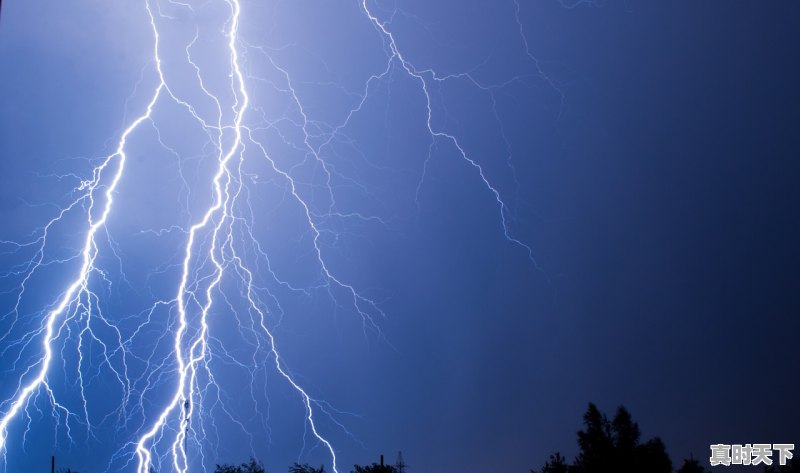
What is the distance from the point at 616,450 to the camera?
8203 millimetres

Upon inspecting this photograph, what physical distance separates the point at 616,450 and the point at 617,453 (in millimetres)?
59

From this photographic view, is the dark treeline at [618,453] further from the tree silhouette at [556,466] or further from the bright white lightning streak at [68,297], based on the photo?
the bright white lightning streak at [68,297]

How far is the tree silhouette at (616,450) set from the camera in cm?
802

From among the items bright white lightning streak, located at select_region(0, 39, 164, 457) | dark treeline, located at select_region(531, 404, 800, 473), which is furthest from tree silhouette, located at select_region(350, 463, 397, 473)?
bright white lightning streak, located at select_region(0, 39, 164, 457)

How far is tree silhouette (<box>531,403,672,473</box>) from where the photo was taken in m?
8.02

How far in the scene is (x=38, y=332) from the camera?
18281 millimetres

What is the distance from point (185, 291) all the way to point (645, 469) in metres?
14.4

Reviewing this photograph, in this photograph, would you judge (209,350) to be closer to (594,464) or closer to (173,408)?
(173,408)

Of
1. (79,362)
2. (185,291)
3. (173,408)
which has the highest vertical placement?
(185,291)

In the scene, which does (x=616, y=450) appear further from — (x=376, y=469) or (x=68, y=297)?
(x=68, y=297)

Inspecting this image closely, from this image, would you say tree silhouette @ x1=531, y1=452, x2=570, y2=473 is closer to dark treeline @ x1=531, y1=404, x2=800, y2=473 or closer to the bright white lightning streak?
dark treeline @ x1=531, y1=404, x2=800, y2=473

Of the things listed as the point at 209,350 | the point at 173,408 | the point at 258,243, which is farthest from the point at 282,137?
the point at 173,408

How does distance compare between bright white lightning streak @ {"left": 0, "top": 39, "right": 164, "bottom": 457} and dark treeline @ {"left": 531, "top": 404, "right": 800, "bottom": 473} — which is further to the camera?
bright white lightning streak @ {"left": 0, "top": 39, "right": 164, "bottom": 457}

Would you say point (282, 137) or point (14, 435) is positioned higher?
point (282, 137)
